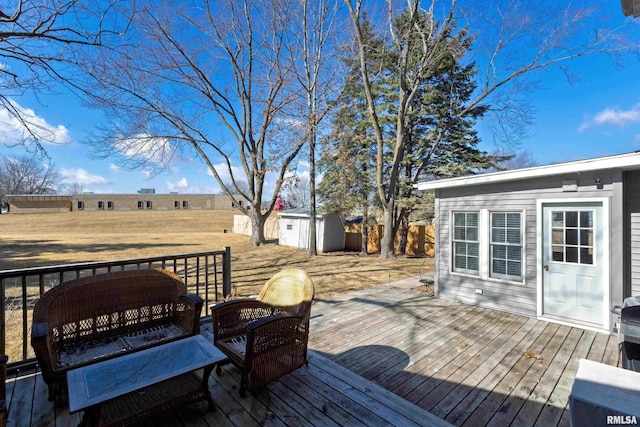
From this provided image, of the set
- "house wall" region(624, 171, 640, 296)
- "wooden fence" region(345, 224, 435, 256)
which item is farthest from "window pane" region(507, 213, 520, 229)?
"wooden fence" region(345, 224, 435, 256)

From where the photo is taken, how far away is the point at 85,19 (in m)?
4.61

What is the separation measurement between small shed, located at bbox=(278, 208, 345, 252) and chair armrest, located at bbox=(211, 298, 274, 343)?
489 inches

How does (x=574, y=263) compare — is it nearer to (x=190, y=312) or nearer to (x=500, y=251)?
(x=500, y=251)

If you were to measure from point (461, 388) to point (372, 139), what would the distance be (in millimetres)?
11378

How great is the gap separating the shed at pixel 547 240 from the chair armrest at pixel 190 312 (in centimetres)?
462

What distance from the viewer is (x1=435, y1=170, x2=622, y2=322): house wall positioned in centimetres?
418

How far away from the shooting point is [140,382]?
75.6 inches

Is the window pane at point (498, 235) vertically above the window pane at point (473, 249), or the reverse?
the window pane at point (498, 235)

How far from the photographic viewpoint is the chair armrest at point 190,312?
283 cm

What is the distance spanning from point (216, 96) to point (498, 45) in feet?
41.5

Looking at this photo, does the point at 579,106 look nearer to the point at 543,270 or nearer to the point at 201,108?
the point at 543,270

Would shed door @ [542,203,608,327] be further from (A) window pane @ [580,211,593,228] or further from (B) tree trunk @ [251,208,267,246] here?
(B) tree trunk @ [251,208,267,246]

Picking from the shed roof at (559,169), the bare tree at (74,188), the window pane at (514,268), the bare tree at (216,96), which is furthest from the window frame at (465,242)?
the bare tree at (74,188)

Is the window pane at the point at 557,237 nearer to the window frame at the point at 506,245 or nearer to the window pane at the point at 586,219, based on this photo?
the window pane at the point at 586,219
